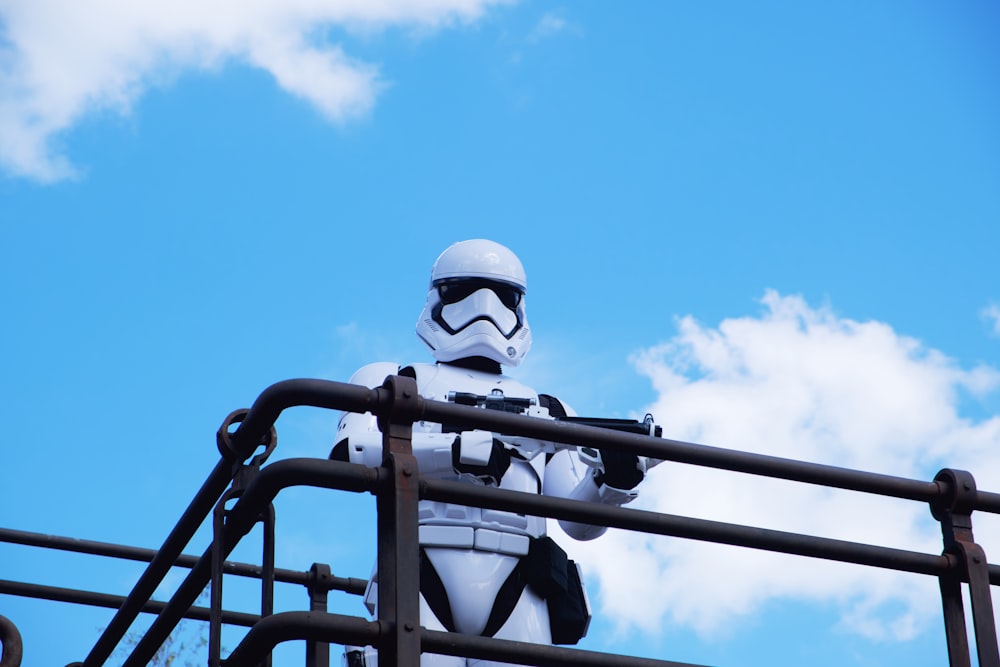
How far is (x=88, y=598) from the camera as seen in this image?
4902mm

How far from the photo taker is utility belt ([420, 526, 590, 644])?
16.0 feet

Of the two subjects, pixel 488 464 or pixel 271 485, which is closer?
pixel 271 485

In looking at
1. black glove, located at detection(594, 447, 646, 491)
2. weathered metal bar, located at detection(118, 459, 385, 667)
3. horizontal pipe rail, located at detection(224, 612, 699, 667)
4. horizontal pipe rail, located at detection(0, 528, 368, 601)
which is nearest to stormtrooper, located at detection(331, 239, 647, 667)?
black glove, located at detection(594, 447, 646, 491)

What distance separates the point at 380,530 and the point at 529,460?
2339 millimetres

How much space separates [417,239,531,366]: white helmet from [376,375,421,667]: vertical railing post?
244 centimetres

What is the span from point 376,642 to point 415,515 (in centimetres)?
27

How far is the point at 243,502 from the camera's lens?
3.26 m

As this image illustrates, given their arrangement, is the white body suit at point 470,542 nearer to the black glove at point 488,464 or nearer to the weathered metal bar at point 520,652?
the black glove at point 488,464

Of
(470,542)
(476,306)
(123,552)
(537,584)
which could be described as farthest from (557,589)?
(123,552)

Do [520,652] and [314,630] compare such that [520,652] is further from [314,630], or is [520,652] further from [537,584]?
[537,584]

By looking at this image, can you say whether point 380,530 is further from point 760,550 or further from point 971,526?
point 971,526

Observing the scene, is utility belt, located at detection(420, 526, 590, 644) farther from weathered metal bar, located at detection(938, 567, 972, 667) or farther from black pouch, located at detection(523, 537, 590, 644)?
weathered metal bar, located at detection(938, 567, 972, 667)

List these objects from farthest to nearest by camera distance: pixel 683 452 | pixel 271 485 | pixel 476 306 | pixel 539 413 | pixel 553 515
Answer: pixel 476 306
pixel 539 413
pixel 683 452
pixel 553 515
pixel 271 485

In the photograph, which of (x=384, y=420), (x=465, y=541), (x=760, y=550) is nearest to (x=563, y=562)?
(x=465, y=541)
